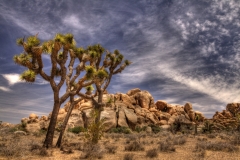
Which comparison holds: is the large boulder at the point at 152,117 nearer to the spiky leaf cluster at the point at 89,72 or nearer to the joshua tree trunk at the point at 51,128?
the spiky leaf cluster at the point at 89,72

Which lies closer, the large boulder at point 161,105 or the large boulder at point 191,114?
the large boulder at point 191,114

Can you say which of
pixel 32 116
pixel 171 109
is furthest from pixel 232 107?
pixel 32 116

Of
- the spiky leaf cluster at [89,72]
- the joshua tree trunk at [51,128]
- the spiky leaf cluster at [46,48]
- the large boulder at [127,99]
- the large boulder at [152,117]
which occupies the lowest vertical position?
the joshua tree trunk at [51,128]

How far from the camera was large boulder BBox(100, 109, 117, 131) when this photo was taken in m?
27.4

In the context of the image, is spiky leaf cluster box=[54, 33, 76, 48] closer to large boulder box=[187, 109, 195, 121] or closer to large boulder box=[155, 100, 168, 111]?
large boulder box=[155, 100, 168, 111]

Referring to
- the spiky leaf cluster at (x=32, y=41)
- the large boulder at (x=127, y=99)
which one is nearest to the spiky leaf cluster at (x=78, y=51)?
the spiky leaf cluster at (x=32, y=41)

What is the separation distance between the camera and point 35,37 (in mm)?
11055

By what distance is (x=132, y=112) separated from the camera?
34.1 metres

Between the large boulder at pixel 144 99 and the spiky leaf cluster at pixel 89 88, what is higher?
the large boulder at pixel 144 99

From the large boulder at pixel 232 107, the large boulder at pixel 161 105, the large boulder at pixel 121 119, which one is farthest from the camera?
the large boulder at pixel 232 107

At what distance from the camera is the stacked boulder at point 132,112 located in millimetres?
28962

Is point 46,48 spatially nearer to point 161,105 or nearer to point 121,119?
point 121,119

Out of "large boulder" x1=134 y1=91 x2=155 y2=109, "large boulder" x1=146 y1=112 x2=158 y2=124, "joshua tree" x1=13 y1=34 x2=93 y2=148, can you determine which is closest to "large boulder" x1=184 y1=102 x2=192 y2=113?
"large boulder" x1=134 y1=91 x2=155 y2=109

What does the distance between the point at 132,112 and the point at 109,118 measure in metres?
6.73
